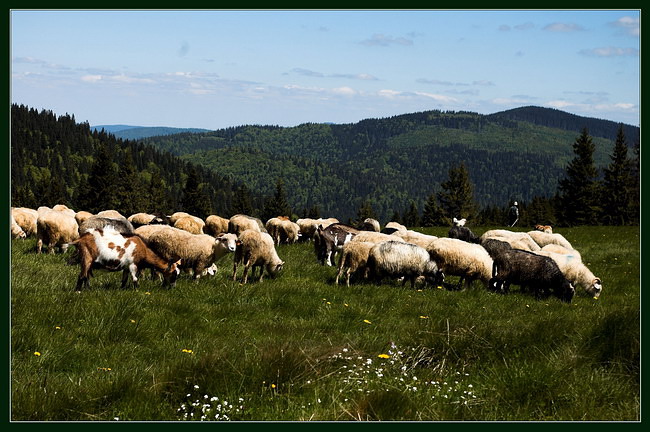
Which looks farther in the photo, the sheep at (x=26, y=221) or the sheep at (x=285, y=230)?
the sheep at (x=285, y=230)

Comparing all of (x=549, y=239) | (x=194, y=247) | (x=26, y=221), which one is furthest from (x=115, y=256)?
(x=549, y=239)

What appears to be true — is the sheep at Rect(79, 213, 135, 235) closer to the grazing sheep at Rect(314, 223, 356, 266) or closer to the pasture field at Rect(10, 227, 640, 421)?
the grazing sheep at Rect(314, 223, 356, 266)

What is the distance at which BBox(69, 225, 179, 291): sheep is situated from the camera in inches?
526

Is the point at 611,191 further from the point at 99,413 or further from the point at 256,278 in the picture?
the point at 99,413

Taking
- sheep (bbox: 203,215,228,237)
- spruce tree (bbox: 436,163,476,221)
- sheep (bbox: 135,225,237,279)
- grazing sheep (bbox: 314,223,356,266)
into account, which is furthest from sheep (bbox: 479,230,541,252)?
spruce tree (bbox: 436,163,476,221)

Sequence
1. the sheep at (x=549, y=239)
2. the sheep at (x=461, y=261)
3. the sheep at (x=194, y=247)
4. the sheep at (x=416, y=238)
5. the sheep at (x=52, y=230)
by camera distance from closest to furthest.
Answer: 1. the sheep at (x=194, y=247)
2. the sheep at (x=461, y=261)
3. the sheep at (x=416, y=238)
4. the sheep at (x=52, y=230)
5. the sheep at (x=549, y=239)

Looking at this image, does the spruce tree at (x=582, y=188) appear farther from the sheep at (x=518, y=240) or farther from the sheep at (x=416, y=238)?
the sheep at (x=416, y=238)

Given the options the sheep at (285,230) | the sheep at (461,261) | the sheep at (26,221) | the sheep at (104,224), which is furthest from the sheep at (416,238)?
the sheep at (26,221)

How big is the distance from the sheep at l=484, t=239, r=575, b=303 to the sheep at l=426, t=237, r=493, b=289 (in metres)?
0.36

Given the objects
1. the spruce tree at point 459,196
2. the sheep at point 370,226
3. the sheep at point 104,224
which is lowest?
the sheep at point 370,226

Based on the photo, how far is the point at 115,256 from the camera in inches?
547

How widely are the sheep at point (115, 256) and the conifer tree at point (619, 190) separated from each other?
217ft

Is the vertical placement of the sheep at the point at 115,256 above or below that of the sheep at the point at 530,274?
above

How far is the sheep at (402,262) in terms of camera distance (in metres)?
18.0
